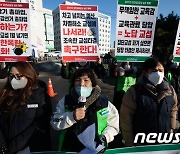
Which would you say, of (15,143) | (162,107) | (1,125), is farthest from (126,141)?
(1,125)

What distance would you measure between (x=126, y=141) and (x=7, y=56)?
112 inches

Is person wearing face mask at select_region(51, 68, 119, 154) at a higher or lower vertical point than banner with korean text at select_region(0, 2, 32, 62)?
lower

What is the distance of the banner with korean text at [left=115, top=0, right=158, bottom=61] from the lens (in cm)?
386

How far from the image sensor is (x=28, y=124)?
1.98m

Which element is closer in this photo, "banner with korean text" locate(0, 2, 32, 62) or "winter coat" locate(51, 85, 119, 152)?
"winter coat" locate(51, 85, 119, 152)

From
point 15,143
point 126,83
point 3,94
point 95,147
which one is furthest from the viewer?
point 126,83

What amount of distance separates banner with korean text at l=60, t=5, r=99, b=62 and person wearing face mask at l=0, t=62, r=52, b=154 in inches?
74.3

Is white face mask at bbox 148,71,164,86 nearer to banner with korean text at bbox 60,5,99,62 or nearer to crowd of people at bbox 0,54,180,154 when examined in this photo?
crowd of people at bbox 0,54,180,154

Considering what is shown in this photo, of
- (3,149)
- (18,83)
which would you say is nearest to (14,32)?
(18,83)

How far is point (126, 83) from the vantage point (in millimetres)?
4129

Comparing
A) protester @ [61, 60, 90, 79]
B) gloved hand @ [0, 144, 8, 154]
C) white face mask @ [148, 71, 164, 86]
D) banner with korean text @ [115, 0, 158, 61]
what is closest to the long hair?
gloved hand @ [0, 144, 8, 154]

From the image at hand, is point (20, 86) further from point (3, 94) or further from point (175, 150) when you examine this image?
point (175, 150)

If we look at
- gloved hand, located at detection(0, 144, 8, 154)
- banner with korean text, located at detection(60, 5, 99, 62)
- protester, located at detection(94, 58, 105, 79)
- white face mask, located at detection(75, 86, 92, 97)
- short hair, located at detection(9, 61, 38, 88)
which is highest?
banner with korean text, located at detection(60, 5, 99, 62)

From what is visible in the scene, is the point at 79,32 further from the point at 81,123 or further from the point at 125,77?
the point at 81,123
